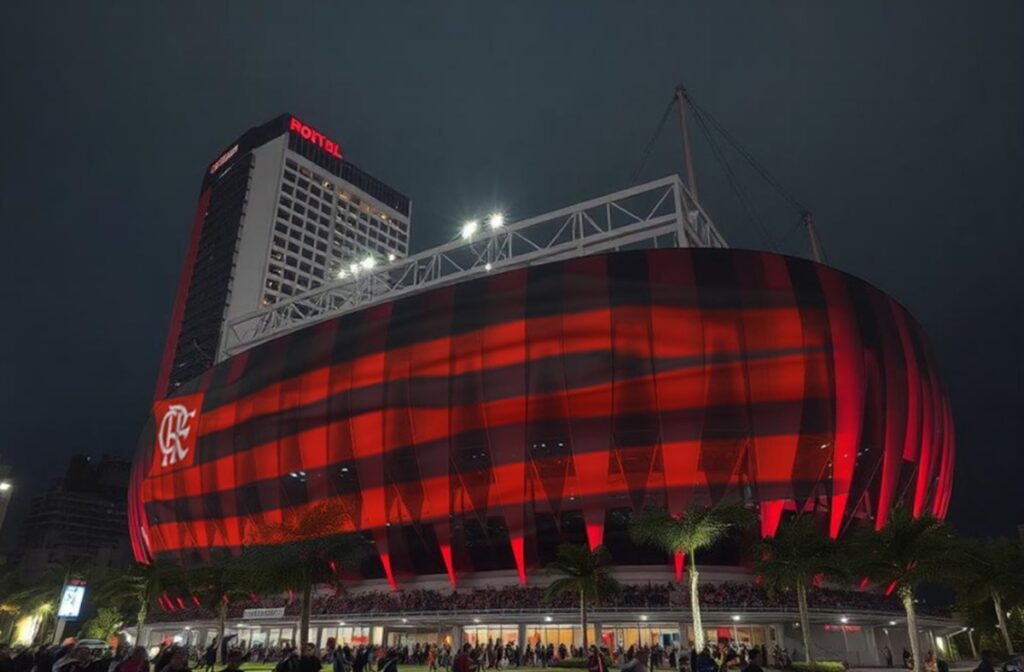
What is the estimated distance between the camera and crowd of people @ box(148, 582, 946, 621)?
44562 mm

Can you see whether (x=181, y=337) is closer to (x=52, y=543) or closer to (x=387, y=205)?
(x=387, y=205)

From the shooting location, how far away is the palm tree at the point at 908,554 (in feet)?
112

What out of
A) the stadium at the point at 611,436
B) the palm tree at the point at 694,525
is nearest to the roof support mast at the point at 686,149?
the stadium at the point at 611,436

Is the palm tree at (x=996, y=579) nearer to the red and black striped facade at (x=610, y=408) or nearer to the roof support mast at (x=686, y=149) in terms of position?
the red and black striped facade at (x=610, y=408)

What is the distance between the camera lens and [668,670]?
1592 inches

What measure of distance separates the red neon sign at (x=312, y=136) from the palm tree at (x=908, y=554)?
146 m

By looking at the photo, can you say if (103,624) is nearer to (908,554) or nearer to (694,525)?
(694,525)

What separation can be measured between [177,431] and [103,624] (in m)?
21.2

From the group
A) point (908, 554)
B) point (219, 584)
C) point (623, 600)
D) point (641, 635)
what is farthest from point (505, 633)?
point (908, 554)

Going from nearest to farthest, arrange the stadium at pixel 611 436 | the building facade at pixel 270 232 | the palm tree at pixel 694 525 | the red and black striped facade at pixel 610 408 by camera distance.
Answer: the palm tree at pixel 694 525, the stadium at pixel 611 436, the red and black striped facade at pixel 610 408, the building facade at pixel 270 232

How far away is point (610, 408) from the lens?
48.3 m

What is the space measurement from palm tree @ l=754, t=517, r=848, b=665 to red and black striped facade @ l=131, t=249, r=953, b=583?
702 cm

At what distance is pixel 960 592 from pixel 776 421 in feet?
74.3

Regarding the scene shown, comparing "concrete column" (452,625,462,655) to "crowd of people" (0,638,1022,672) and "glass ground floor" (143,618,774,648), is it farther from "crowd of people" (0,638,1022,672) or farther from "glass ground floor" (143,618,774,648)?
"crowd of people" (0,638,1022,672)
